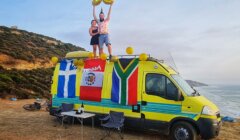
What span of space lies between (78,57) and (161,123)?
4686 millimetres

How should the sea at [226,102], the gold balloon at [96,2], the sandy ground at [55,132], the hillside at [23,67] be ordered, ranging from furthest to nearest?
the sea at [226,102], the hillside at [23,67], the gold balloon at [96,2], the sandy ground at [55,132]

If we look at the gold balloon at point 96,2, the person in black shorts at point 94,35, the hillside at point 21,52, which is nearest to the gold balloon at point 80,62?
the person in black shorts at point 94,35

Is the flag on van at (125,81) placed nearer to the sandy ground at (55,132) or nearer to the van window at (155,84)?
the van window at (155,84)

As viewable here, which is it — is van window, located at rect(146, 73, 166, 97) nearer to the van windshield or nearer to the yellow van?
the yellow van

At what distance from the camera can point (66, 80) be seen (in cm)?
1076

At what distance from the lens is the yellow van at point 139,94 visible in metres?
7.96

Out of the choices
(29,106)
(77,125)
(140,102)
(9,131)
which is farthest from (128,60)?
(29,106)

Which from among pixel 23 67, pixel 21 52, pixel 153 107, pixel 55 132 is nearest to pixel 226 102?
pixel 23 67

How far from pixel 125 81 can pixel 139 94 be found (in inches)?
30.3

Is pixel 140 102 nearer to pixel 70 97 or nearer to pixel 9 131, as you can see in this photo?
pixel 70 97

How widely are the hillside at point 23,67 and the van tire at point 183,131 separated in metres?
17.4

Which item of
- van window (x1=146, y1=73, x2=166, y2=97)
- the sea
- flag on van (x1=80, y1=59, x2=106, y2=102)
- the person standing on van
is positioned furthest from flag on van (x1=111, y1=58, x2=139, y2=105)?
the sea

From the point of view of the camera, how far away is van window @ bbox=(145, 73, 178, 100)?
8312 millimetres

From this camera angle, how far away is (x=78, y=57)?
1086 centimetres
